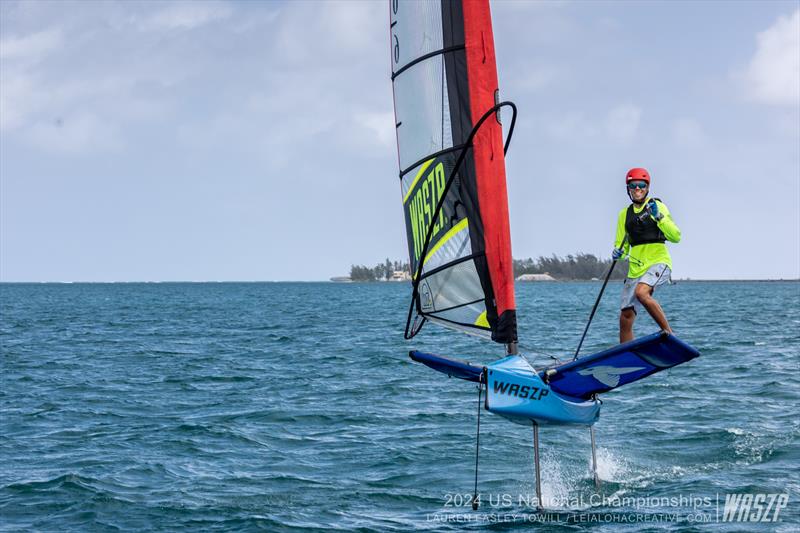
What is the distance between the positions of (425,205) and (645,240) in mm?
2363

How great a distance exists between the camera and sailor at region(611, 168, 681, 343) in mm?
9188

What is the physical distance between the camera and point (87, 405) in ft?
60.8

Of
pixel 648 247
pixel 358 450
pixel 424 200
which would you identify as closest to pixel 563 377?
pixel 648 247

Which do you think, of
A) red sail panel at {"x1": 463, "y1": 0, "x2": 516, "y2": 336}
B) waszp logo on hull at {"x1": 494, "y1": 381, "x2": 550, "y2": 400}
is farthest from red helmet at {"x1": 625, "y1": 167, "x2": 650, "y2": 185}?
waszp logo on hull at {"x1": 494, "y1": 381, "x2": 550, "y2": 400}

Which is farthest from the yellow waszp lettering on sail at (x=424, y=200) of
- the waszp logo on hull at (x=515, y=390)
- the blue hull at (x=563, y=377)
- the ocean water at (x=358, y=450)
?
the ocean water at (x=358, y=450)

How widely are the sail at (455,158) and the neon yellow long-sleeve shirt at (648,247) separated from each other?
1.62 metres

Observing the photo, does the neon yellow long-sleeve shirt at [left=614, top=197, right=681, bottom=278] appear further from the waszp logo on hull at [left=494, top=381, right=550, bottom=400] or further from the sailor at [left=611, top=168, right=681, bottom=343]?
the waszp logo on hull at [left=494, top=381, right=550, bottom=400]

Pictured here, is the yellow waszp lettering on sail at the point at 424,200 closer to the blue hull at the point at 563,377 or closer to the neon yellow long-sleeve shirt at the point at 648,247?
the blue hull at the point at 563,377

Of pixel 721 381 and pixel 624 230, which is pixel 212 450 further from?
pixel 721 381

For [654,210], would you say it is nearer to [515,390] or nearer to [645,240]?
[645,240]

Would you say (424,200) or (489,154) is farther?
(424,200)

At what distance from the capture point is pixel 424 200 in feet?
30.2

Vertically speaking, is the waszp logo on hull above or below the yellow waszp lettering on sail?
below

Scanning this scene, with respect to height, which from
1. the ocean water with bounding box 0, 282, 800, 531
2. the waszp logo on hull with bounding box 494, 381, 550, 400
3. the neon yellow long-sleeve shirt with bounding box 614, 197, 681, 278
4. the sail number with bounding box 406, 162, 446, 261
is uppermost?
the sail number with bounding box 406, 162, 446, 261
